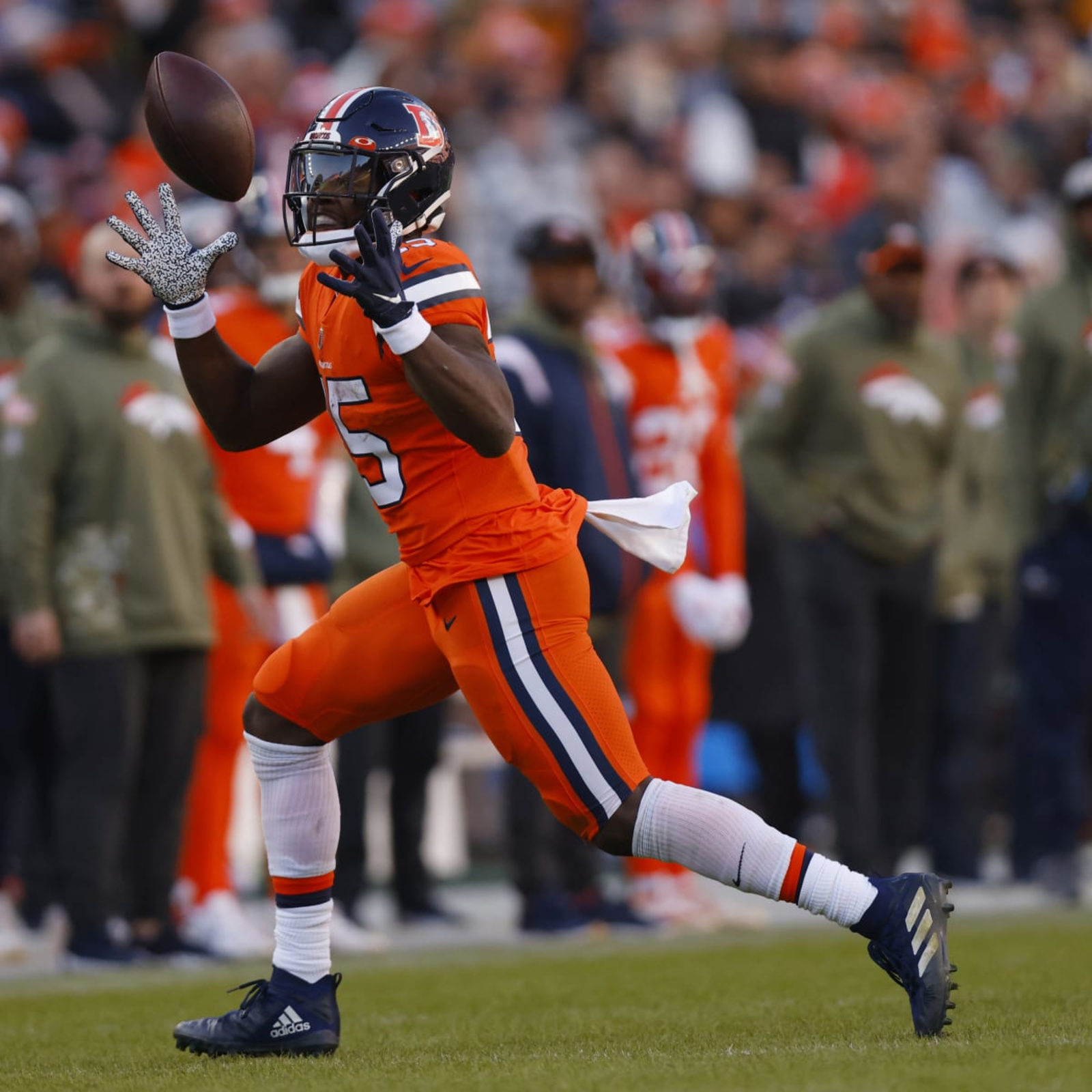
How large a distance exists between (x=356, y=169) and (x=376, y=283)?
0.42 metres

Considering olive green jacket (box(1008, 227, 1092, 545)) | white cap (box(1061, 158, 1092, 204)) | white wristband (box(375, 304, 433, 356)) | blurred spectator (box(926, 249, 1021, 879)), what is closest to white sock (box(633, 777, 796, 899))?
white wristband (box(375, 304, 433, 356))

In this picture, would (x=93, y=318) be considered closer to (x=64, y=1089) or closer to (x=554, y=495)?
(x=554, y=495)

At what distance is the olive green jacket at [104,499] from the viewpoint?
251 inches

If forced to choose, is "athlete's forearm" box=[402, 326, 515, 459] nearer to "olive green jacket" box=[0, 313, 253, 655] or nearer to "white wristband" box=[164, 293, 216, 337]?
"white wristband" box=[164, 293, 216, 337]

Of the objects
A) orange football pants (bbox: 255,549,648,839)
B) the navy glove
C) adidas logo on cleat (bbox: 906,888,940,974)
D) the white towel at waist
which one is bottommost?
adidas logo on cleat (bbox: 906,888,940,974)

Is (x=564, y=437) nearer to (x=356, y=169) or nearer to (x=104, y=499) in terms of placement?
(x=104, y=499)

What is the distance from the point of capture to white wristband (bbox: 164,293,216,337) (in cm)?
432

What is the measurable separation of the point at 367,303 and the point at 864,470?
4214mm

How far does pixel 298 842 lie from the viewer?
4.39 m

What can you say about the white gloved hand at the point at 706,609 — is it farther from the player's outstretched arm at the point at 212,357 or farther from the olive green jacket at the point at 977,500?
the player's outstretched arm at the point at 212,357

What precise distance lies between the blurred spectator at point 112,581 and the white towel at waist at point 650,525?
7.52 ft

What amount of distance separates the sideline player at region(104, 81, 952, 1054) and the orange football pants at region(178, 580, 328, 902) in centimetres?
253

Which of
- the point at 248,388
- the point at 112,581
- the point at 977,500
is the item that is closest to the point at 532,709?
the point at 248,388

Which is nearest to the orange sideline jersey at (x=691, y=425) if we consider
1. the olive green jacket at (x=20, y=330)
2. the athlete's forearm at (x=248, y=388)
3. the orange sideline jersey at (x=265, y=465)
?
the orange sideline jersey at (x=265, y=465)
